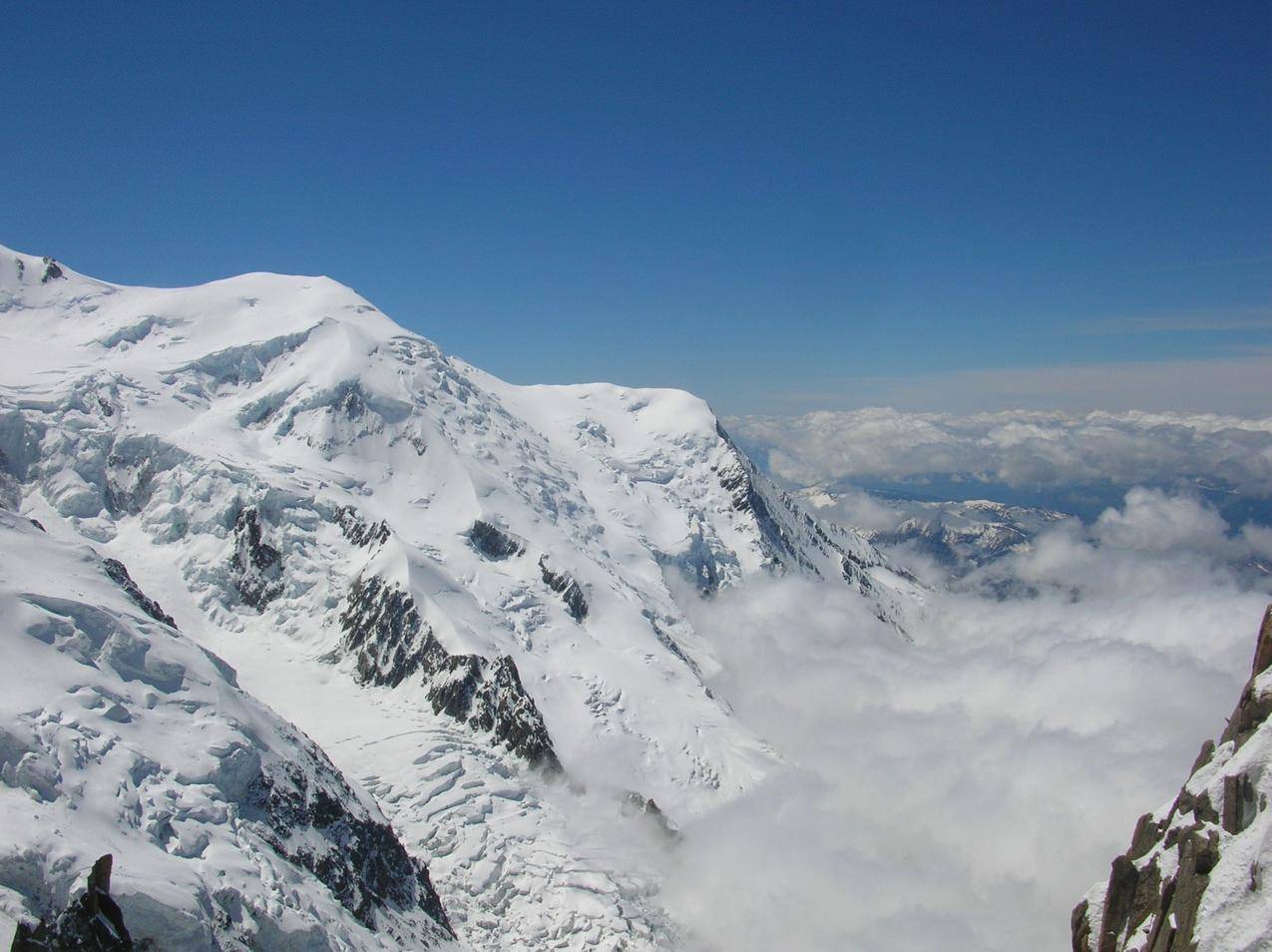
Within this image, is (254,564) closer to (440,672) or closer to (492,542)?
(440,672)

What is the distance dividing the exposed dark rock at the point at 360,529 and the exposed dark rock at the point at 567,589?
1587 inches

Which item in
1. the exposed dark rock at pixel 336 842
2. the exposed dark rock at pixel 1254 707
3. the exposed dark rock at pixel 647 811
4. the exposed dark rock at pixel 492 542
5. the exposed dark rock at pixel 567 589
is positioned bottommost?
the exposed dark rock at pixel 647 811

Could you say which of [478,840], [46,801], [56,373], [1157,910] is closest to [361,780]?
[478,840]

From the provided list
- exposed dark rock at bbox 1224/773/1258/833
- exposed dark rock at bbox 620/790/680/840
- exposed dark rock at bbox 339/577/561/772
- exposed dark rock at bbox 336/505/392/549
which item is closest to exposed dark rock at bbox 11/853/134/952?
exposed dark rock at bbox 1224/773/1258/833

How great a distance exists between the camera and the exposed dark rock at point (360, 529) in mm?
160000

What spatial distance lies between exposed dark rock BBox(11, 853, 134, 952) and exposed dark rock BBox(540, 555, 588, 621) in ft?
469

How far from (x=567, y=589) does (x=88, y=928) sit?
14908cm

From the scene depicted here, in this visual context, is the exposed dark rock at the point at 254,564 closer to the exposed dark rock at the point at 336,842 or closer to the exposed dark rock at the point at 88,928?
the exposed dark rock at the point at 336,842

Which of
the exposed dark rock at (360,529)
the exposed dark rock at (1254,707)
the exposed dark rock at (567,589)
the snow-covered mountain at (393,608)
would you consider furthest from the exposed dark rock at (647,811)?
the exposed dark rock at (1254,707)

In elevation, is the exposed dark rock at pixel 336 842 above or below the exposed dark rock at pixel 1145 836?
below

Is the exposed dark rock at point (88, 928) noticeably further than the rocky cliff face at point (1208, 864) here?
Yes

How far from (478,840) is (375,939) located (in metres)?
46.9

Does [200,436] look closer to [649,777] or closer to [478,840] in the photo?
[478,840]

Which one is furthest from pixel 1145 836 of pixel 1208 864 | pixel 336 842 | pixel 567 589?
pixel 567 589
